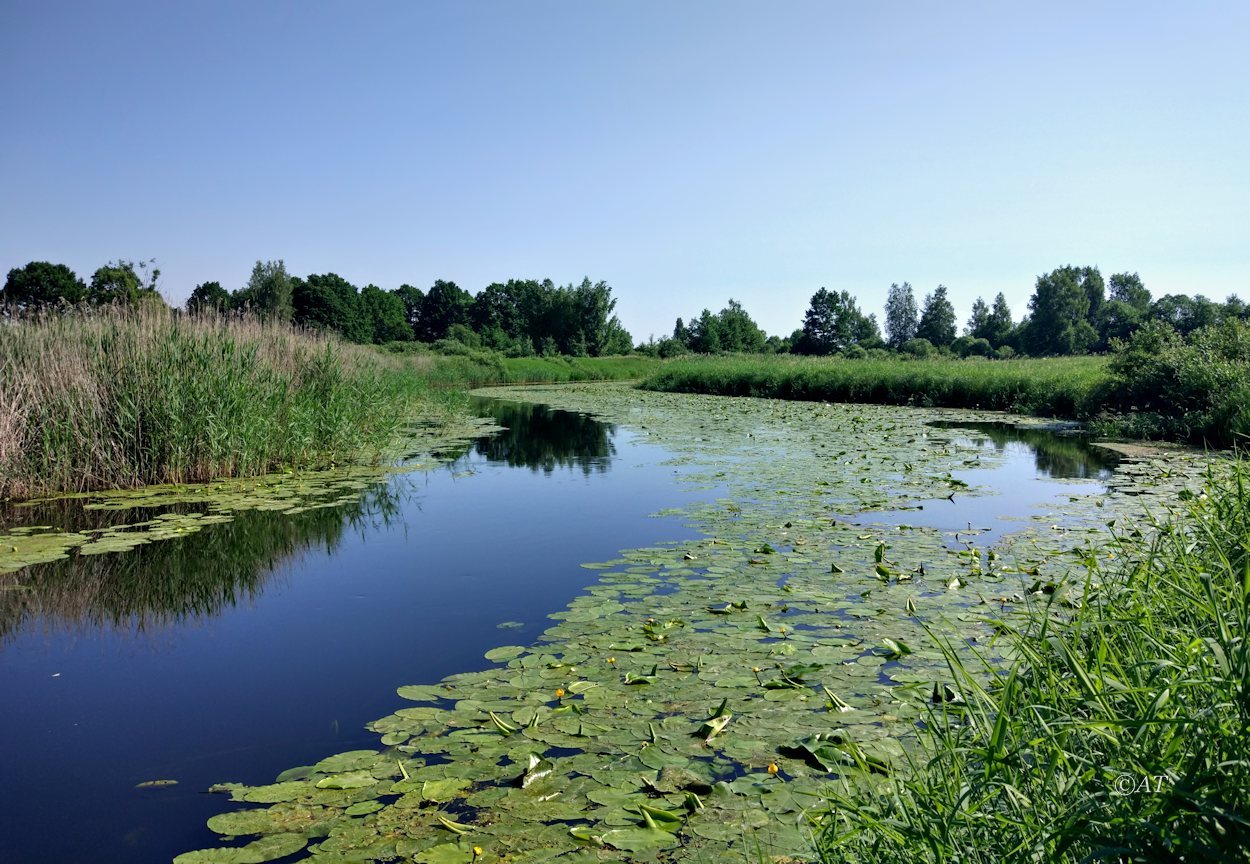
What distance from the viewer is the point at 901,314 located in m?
81.9

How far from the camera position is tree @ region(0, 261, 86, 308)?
3306 centimetres

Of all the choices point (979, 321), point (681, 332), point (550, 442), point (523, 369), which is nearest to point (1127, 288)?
point (979, 321)

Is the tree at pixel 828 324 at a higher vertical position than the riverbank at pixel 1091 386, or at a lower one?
higher

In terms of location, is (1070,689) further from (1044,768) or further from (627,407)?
(627,407)

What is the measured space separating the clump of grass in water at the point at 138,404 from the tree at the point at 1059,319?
65.6 meters

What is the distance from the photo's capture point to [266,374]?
36.6 feet

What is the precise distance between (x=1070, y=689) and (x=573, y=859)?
1754mm

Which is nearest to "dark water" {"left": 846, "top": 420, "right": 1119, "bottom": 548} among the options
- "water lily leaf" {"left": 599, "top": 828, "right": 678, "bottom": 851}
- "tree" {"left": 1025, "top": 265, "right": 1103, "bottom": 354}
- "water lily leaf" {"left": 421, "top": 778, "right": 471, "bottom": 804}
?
"water lily leaf" {"left": 599, "top": 828, "right": 678, "bottom": 851}

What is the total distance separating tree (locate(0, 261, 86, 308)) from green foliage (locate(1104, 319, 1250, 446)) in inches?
1478

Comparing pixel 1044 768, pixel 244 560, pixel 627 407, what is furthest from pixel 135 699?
pixel 627 407

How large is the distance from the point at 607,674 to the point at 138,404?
25.5 feet

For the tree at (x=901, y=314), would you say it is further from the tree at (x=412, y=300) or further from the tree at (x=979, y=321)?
the tree at (x=412, y=300)

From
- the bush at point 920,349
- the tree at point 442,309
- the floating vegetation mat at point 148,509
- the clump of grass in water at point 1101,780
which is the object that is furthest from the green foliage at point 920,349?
the clump of grass in water at point 1101,780

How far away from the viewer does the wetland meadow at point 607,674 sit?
218 centimetres
